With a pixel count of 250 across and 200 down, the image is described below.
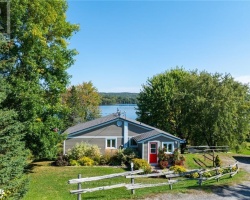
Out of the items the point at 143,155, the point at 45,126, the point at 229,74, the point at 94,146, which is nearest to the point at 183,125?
the point at 229,74

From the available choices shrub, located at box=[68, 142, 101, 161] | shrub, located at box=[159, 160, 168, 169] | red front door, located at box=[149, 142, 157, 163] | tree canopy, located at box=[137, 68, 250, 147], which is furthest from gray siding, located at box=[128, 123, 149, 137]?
tree canopy, located at box=[137, 68, 250, 147]

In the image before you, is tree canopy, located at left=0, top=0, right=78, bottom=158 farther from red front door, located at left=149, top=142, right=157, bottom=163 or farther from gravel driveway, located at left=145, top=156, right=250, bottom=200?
red front door, located at left=149, top=142, right=157, bottom=163

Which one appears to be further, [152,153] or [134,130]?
[134,130]

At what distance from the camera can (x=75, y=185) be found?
17.7 m

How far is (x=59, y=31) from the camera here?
64.7ft

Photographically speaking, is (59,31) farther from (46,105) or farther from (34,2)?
(46,105)

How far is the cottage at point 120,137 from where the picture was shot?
2848cm

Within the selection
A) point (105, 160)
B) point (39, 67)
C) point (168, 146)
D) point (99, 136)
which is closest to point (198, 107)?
point (168, 146)

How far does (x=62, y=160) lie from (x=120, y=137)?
7317 mm

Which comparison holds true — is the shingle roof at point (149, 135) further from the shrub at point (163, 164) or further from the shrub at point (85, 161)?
the shrub at point (85, 161)

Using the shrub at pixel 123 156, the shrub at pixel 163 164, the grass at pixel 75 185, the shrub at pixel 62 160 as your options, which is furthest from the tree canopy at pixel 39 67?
the shrub at pixel 163 164

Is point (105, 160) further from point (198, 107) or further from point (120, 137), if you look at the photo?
point (198, 107)

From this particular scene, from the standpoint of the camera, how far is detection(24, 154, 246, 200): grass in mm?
14141

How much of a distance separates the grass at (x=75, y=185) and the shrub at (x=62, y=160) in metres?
0.90
